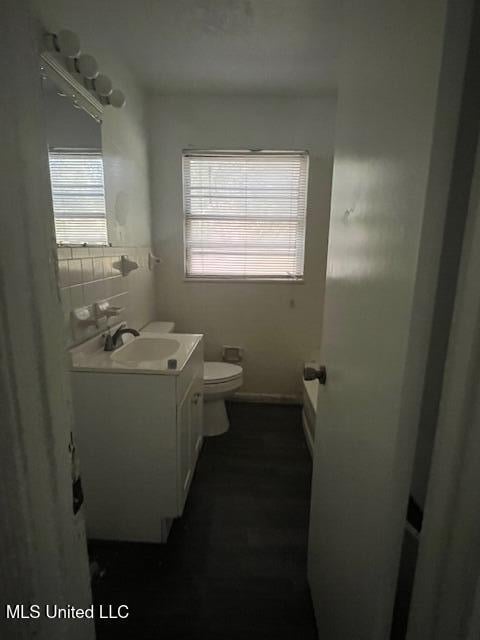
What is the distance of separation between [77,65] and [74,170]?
40 cm

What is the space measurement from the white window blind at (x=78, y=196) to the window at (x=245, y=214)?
3.21 feet

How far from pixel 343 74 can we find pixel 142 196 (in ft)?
5.55

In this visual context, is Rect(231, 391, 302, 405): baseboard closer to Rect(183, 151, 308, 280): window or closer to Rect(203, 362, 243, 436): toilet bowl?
Rect(203, 362, 243, 436): toilet bowl

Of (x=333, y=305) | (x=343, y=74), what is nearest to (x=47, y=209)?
(x=333, y=305)

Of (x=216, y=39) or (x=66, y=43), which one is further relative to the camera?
(x=216, y=39)

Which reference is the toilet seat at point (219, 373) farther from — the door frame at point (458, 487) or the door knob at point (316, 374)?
the door frame at point (458, 487)

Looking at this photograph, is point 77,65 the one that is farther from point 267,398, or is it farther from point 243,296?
point 267,398

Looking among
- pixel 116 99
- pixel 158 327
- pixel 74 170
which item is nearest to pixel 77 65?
pixel 116 99

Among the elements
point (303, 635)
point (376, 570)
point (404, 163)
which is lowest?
point (303, 635)

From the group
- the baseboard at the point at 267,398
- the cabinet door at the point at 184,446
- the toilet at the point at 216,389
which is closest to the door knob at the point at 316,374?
the cabinet door at the point at 184,446

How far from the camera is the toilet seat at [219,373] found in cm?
205

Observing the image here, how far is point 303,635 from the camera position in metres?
1.05

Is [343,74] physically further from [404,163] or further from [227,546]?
[227,546]

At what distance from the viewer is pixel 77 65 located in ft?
4.04
